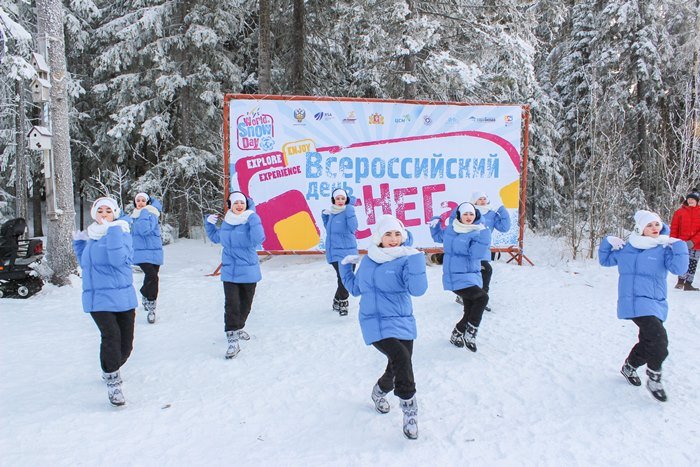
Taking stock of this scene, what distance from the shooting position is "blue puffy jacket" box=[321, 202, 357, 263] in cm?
685

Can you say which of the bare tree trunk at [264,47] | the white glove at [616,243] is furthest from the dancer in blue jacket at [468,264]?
the bare tree trunk at [264,47]

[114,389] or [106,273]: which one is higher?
[106,273]

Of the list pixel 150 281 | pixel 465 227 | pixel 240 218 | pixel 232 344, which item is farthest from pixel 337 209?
pixel 150 281

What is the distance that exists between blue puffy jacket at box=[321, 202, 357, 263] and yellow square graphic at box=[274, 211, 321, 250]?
3012 millimetres

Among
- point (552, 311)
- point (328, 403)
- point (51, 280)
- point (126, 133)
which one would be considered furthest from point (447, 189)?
point (126, 133)

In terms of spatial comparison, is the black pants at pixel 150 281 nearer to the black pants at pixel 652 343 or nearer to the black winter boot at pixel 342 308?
the black winter boot at pixel 342 308

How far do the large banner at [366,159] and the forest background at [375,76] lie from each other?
133 cm

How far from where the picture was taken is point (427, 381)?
15.7 ft

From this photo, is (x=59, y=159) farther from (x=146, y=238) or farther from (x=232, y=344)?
(x=232, y=344)

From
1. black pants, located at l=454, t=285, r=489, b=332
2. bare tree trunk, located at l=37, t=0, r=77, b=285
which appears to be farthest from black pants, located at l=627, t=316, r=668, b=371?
bare tree trunk, located at l=37, t=0, r=77, b=285

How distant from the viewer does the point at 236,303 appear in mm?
5512

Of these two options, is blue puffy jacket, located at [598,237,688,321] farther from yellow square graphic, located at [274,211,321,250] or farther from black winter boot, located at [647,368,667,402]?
yellow square graphic, located at [274,211,321,250]

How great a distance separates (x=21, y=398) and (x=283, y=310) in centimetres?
364

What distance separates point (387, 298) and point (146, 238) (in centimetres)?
440
